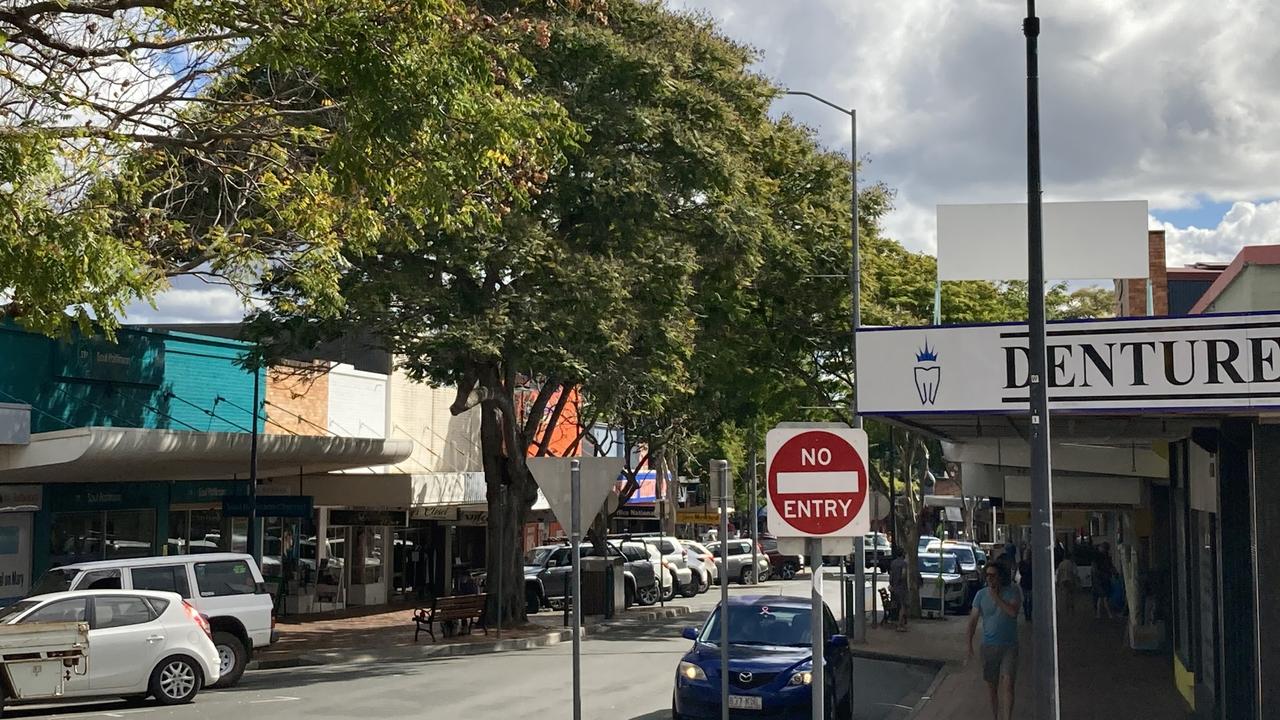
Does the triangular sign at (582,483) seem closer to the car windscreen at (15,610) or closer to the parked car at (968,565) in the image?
the car windscreen at (15,610)

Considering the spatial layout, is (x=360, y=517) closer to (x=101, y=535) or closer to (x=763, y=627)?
(x=101, y=535)

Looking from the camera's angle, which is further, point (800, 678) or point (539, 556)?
point (539, 556)

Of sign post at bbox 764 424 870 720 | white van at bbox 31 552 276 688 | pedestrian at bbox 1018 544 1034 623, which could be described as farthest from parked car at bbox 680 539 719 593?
sign post at bbox 764 424 870 720

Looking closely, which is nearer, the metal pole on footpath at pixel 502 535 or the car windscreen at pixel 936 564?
the metal pole on footpath at pixel 502 535

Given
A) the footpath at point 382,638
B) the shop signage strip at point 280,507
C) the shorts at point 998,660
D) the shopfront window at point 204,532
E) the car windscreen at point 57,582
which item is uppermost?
the shop signage strip at point 280,507

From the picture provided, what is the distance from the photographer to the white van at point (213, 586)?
18.9 meters

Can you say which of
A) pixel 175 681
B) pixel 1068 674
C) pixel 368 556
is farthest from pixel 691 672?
pixel 368 556

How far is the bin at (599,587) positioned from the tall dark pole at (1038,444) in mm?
23279

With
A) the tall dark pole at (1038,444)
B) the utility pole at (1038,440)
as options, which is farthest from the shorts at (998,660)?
the tall dark pole at (1038,444)

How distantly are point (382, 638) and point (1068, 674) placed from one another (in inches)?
519

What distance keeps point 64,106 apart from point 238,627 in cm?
921

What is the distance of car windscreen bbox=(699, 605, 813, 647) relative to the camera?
50.6ft

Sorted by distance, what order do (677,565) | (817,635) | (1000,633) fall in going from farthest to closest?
(677,565)
(1000,633)
(817,635)

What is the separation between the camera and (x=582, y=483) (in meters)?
11.8
